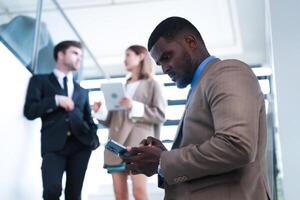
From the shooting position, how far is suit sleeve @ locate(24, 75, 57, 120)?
3059mm

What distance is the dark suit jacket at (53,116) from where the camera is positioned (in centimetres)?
305

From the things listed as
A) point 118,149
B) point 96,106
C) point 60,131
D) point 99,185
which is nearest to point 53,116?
point 60,131

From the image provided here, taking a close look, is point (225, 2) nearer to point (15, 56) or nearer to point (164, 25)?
point (15, 56)

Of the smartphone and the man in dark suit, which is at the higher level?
the smartphone

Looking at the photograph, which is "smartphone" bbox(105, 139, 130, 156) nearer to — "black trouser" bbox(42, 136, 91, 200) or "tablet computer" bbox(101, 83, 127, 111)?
"black trouser" bbox(42, 136, 91, 200)

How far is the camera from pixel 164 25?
1.52 meters

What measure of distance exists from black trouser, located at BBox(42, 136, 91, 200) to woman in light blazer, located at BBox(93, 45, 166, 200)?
18cm

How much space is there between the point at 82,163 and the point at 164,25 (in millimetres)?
1746

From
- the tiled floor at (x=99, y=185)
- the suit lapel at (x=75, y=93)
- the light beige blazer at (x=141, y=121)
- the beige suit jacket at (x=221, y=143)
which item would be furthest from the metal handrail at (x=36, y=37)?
the beige suit jacket at (x=221, y=143)

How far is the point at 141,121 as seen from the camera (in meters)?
3.20

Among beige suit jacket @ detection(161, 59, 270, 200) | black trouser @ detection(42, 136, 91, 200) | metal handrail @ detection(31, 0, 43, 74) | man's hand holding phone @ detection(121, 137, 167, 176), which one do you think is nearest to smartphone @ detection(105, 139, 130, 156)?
man's hand holding phone @ detection(121, 137, 167, 176)

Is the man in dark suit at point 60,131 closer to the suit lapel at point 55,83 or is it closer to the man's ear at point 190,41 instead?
the suit lapel at point 55,83

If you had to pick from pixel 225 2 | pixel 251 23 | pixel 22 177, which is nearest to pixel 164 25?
pixel 22 177

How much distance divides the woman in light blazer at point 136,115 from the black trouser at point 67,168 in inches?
7.0
